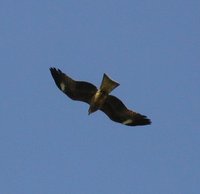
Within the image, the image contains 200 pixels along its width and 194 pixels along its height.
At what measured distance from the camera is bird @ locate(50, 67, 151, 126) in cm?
1548

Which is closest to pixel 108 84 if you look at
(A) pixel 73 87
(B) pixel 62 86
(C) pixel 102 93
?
(C) pixel 102 93

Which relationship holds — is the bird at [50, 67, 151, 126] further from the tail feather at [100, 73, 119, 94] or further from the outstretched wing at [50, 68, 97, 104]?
the tail feather at [100, 73, 119, 94]

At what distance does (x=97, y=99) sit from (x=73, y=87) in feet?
3.46

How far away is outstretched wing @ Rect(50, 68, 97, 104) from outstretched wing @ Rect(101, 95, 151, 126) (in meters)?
0.58

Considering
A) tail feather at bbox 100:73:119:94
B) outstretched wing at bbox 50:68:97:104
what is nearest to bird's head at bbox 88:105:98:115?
outstretched wing at bbox 50:68:97:104

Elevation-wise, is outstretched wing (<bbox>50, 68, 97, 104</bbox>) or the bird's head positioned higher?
outstretched wing (<bbox>50, 68, 97, 104</bbox>)

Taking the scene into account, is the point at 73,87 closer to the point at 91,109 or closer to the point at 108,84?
the point at 91,109

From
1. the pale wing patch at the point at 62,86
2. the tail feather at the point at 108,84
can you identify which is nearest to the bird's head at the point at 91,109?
the tail feather at the point at 108,84

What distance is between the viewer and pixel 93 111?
15617 mm

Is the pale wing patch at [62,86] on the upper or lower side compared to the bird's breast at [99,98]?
upper

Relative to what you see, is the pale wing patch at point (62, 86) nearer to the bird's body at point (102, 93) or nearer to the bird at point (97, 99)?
the bird at point (97, 99)

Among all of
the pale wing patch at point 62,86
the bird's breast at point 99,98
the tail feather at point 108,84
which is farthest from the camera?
the pale wing patch at point 62,86

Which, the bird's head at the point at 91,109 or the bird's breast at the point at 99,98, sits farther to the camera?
the bird's head at the point at 91,109

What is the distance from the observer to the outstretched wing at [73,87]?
15703mm
